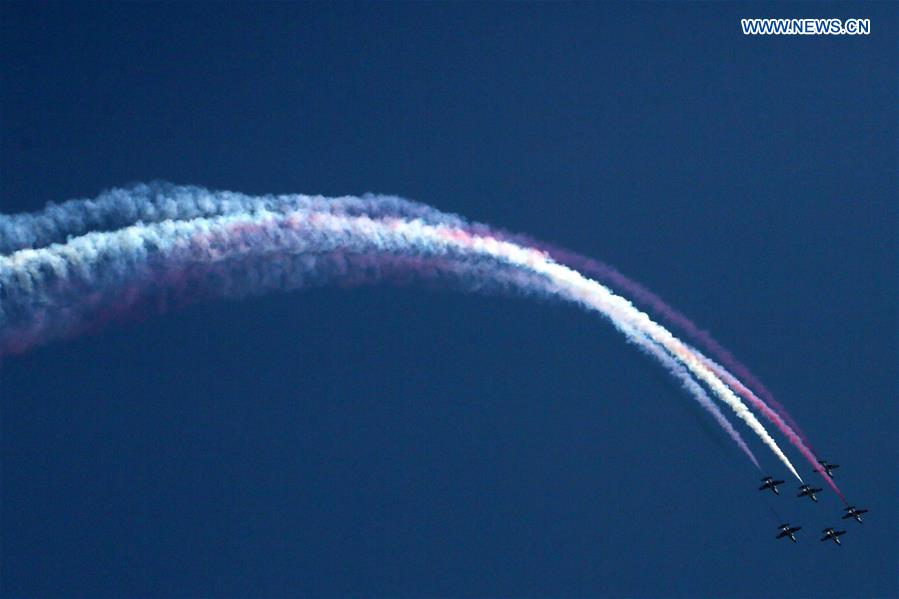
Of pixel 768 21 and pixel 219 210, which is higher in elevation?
pixel 768 21

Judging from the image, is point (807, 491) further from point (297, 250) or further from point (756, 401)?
point (297, 250)

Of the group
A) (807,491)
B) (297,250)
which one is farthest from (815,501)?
(297,250)

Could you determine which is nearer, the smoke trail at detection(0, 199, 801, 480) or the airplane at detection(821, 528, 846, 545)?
the smoke trail at detection(0, 199, 801, 480)

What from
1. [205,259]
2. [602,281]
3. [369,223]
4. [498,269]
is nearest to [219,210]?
[205,259]

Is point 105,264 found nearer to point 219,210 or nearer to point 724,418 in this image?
→ point 219,210

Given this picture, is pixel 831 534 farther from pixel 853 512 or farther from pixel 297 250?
pixel 297 250

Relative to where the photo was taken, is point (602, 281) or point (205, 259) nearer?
point (205, 259)

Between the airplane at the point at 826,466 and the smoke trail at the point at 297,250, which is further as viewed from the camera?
the airplane at the point at 826,466

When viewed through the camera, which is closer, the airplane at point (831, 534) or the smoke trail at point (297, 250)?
the smoke trail at point (297, 250)
